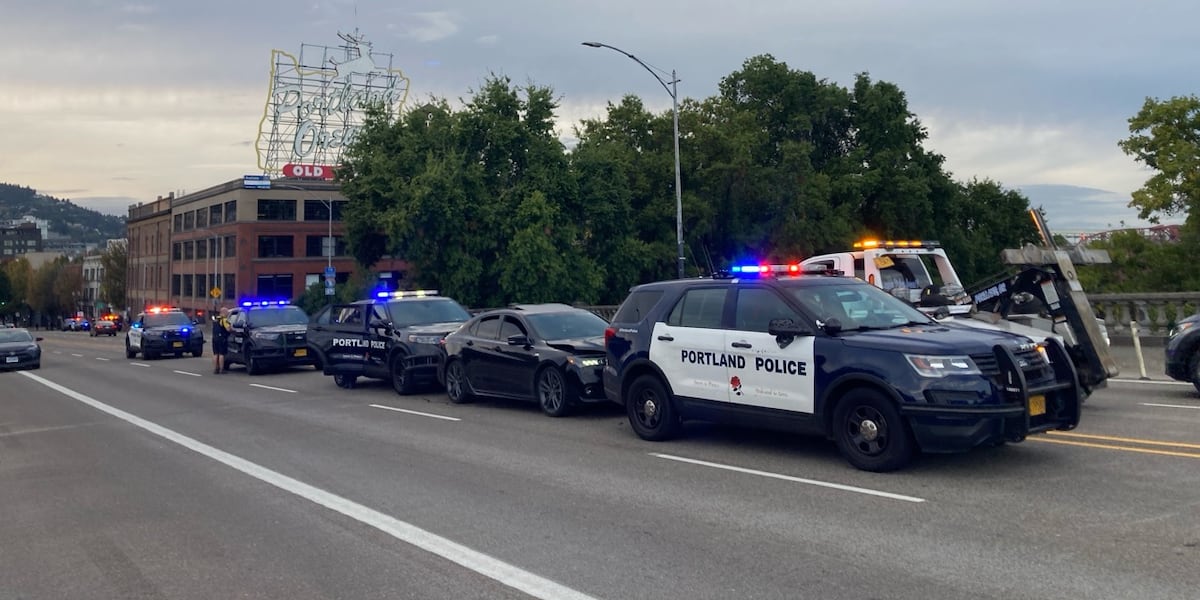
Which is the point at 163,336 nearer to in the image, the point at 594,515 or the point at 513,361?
the point at 513,361

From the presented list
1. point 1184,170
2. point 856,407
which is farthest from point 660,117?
point 856,407

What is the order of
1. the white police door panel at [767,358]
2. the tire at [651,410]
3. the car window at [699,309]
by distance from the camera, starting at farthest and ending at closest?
the tire at [651,410] → the car window at [699,309] → the white police door panel at [767,358]

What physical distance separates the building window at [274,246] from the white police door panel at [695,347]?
78.5 m

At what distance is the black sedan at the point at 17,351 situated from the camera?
29703 millimetres

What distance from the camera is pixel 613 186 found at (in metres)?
44.0

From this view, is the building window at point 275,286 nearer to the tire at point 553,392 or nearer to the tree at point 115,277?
the tree at point 115,277

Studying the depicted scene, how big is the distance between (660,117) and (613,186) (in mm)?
5996

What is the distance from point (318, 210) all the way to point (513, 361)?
75.8 metres

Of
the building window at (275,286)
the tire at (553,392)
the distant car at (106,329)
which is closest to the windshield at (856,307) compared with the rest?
the tire at (553,392)

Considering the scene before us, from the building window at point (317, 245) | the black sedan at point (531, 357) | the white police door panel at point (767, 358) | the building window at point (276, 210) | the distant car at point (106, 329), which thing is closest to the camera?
the white police door panel at point (767, 358)

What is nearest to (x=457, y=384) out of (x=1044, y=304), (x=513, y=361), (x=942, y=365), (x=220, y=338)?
(x=513, y=361)

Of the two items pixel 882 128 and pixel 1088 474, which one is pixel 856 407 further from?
pixel 882 128

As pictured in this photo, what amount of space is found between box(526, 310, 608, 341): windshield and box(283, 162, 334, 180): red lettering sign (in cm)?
6988

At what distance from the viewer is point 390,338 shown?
58.6ft
